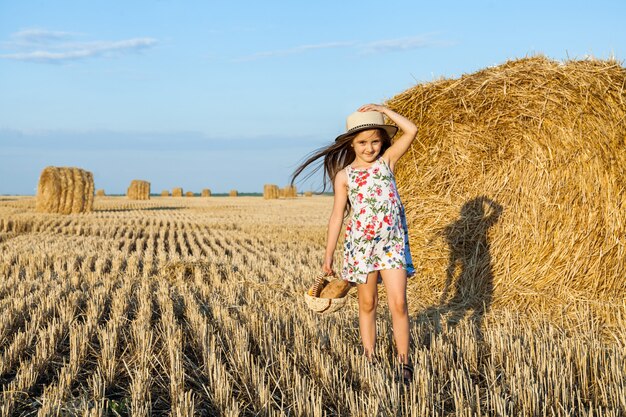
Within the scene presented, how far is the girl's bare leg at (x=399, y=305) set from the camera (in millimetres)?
3605

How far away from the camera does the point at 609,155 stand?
16.6 feet

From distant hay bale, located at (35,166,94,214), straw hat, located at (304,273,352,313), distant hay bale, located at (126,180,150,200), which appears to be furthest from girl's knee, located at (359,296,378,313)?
distant hay bale, located at (126,180,150,200)

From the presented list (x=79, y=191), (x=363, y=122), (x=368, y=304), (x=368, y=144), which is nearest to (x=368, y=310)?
(x=368, y=304)

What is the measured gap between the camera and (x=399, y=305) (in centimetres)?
360

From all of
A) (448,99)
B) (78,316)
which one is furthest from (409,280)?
(78,316)

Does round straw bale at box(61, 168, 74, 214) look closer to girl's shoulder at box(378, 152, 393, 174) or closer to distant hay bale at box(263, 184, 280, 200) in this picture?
girl's shoulder at box(378, 152, 393, 174)

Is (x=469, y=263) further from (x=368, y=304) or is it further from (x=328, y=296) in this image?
(x=328, y=296)

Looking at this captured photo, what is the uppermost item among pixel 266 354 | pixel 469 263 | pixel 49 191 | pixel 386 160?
pixel 49 191

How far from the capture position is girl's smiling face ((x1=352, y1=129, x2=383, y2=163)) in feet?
12.4

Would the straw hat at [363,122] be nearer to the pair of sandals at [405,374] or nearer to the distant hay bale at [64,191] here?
the pair of sandals at [405,374]

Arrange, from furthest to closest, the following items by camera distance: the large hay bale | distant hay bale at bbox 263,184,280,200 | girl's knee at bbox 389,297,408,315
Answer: distant hay bale at bbox 263,184,280,200 → the large hay bale → girl's knee at bbox 389,297,408,315

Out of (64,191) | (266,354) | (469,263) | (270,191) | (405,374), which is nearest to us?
(405,374)

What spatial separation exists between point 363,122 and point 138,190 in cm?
3354

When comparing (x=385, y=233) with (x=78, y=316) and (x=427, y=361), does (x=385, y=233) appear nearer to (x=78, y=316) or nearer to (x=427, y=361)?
(x=427, y=361)
